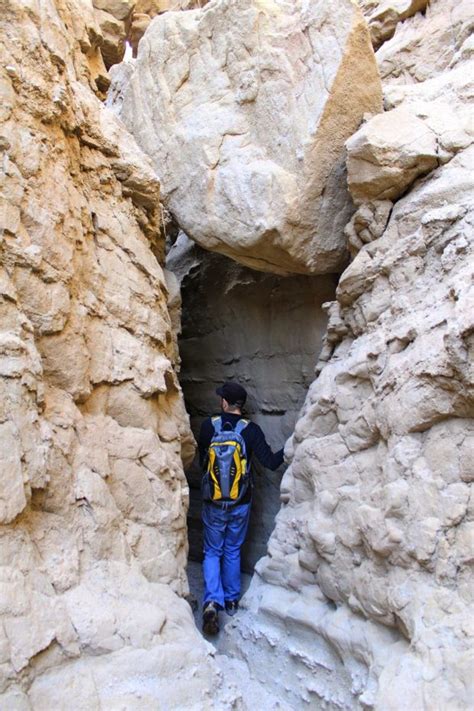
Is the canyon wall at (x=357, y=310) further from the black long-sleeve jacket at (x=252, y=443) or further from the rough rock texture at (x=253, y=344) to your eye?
the rough rock texture at (x=253, y=344)

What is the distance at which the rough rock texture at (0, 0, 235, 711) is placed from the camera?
200 centimetres

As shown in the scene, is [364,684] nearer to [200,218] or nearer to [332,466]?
[332,466]

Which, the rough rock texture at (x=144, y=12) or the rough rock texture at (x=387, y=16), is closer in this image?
the rough rock texture at (x=387, y=16)

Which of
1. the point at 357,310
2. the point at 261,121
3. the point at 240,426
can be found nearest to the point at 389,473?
the point at 357,310

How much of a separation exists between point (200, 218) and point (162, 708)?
2625 mm

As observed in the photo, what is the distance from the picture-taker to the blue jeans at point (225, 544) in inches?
143

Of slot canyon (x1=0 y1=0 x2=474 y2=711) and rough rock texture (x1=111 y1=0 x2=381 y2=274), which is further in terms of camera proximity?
rough rock texture (x1=111 y1=0 x2=381 y2=274)

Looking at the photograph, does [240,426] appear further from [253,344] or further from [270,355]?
[253,344]

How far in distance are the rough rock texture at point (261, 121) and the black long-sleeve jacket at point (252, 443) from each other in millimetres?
1062

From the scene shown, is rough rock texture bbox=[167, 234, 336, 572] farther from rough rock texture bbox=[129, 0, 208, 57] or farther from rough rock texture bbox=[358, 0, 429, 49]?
rough rock texture bbox=[129, 0, 208, 57]

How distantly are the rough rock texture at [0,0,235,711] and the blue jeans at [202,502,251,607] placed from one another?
835mm

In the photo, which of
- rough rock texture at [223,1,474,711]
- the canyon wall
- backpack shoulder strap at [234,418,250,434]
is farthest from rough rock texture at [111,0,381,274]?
backpack shoulder strap at [234,418,250,434]

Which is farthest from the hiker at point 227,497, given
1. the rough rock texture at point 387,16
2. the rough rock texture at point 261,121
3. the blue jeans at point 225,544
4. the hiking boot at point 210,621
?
the rough rock texture at point 387,16

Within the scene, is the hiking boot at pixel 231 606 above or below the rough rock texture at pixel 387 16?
below
